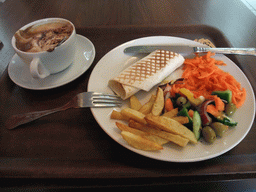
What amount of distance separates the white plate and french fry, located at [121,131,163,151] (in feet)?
0.09

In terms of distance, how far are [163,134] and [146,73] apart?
56 centimetres

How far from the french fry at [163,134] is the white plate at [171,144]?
65 mm

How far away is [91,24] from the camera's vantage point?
1.96m

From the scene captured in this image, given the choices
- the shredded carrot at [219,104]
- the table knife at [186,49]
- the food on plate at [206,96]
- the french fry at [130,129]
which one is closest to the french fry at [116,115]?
the french fry at [130,129]

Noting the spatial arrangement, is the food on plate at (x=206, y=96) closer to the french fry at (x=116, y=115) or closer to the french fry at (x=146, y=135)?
the french fry at (x=146, y=135)

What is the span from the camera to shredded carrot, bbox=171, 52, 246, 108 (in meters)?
1.19

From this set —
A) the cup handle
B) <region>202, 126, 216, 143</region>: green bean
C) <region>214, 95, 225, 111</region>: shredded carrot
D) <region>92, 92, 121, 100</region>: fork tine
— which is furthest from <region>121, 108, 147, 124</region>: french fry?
the cup handle

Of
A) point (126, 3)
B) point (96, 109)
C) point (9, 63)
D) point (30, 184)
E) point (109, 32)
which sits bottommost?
point (30, 184)

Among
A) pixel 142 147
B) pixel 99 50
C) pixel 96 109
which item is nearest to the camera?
pixel 142 147

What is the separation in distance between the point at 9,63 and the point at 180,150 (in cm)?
151

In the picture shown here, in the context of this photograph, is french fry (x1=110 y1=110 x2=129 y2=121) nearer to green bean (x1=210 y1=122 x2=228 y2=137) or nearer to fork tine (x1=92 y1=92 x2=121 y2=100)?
fork tine (x1=92 y1=92 x2=121 y2=100)

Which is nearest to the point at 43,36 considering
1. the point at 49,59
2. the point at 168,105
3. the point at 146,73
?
the point at 49,59

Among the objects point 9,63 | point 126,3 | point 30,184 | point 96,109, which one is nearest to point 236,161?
point 96,109

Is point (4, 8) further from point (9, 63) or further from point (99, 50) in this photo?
point (99, 50)
